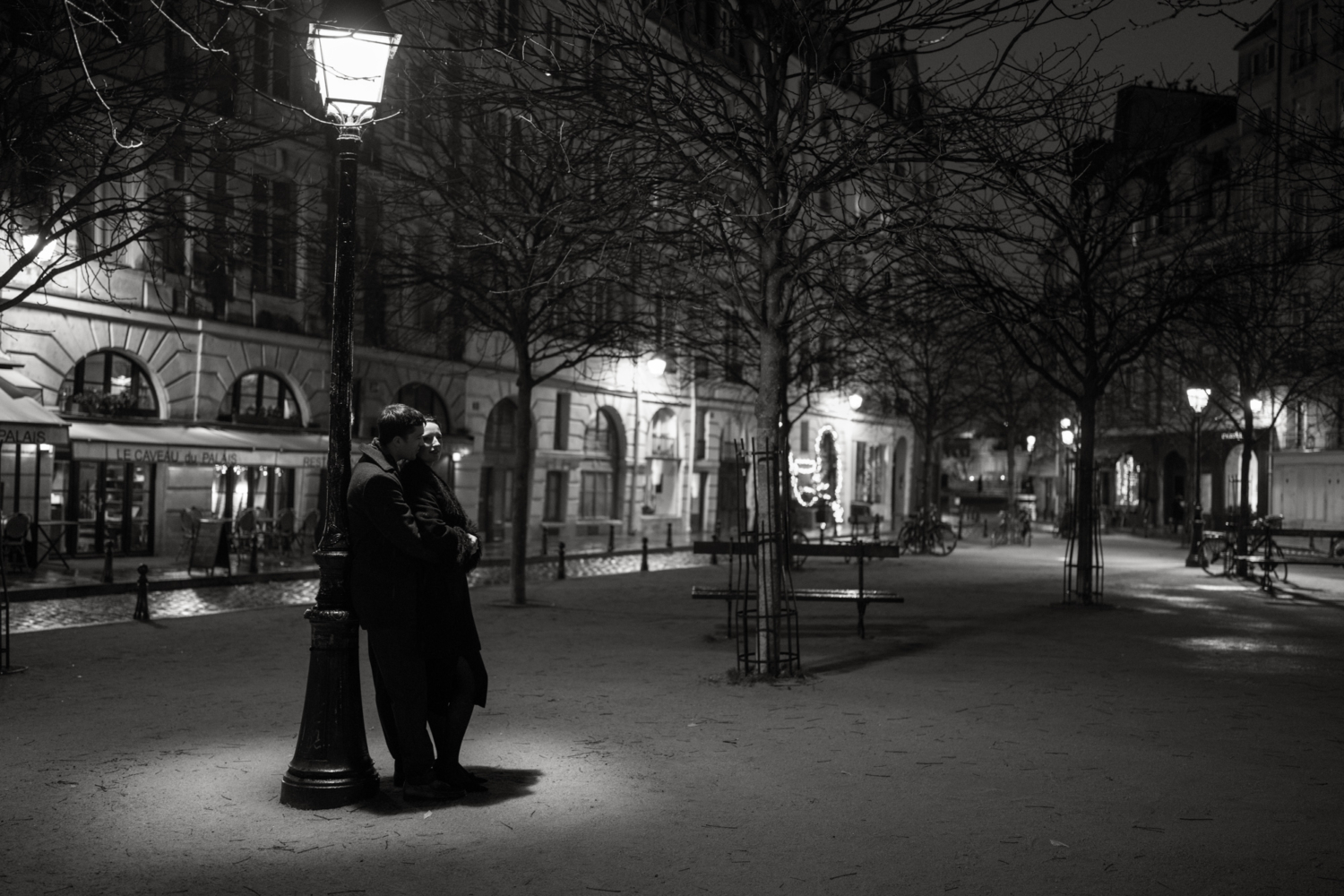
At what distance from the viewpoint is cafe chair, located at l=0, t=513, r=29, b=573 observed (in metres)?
19.5

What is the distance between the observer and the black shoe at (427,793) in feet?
20.3

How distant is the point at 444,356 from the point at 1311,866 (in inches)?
1163

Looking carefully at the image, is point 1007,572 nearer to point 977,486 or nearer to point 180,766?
point 180,766

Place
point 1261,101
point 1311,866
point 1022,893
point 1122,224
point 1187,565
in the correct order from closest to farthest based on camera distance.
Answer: point 1022,893 < point 1311,866 < point 1122,224 < point 1187,565 < point 1261,101

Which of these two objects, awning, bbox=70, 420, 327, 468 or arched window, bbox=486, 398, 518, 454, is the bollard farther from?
arched window, bbox=486, 398, 518, 454

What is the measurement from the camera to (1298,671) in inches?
457

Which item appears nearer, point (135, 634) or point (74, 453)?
point (135, 634)

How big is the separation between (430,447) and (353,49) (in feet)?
7.03

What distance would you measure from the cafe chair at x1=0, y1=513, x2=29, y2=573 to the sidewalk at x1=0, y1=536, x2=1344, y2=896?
728 cm

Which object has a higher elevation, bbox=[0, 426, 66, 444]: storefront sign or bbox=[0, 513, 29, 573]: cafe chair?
bbox=[0, 426, 66, 444]: storefront sign

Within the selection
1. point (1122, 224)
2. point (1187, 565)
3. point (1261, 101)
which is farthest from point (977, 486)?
point (1122, 224)

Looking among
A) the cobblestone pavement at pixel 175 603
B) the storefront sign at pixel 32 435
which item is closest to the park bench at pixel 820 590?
the cobblestone pavement at pixel 175 603

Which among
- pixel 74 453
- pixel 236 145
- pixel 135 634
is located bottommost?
pixel 135 634

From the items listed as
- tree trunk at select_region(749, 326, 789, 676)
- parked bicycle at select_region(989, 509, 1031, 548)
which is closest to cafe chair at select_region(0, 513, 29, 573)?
tree trunk at select_region(749, 326, 789, 676)
